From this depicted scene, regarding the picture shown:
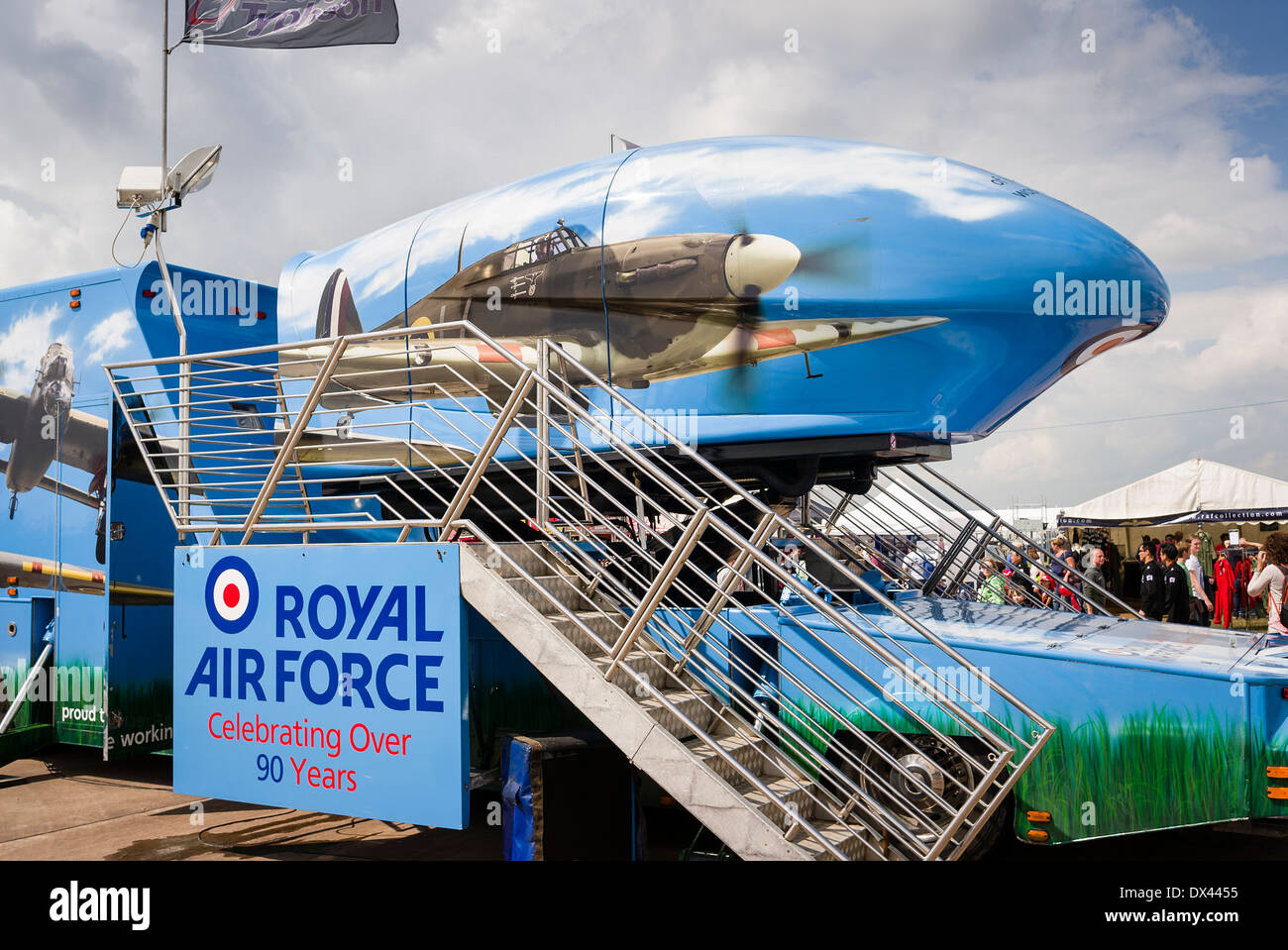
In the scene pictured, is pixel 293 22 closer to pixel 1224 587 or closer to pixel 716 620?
pixel 716 620

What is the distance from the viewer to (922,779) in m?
5.34

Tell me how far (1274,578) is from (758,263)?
7.84m

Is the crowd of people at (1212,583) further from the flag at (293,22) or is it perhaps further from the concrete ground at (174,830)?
the flag at (293,22)

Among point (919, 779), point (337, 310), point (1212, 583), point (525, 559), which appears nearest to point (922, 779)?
point (919, 779)

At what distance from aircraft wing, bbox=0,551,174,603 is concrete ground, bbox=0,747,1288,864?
156cm

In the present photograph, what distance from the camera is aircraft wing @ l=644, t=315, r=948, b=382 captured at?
602 centimetres

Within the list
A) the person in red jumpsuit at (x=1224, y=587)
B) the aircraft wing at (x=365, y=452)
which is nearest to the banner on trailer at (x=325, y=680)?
the aircraft wing at (x=365, y=452)

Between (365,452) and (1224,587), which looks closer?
(365,452)

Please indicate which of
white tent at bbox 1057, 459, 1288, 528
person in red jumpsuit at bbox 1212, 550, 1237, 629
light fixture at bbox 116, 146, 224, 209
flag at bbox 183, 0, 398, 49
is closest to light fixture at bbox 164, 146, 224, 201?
light fixture at bbox 116, 146, 224, 209

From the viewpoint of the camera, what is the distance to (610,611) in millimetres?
5941

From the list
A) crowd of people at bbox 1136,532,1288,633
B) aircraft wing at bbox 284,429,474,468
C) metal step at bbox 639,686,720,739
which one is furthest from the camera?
crowd of people at bbox 1136,532,1288,633

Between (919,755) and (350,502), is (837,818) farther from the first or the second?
(350,502)

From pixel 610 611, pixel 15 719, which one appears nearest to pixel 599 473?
pixel 610 611

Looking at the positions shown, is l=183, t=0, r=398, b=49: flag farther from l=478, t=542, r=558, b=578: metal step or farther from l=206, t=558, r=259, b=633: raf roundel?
l=478, t=542, r=558, b=578: metal step
